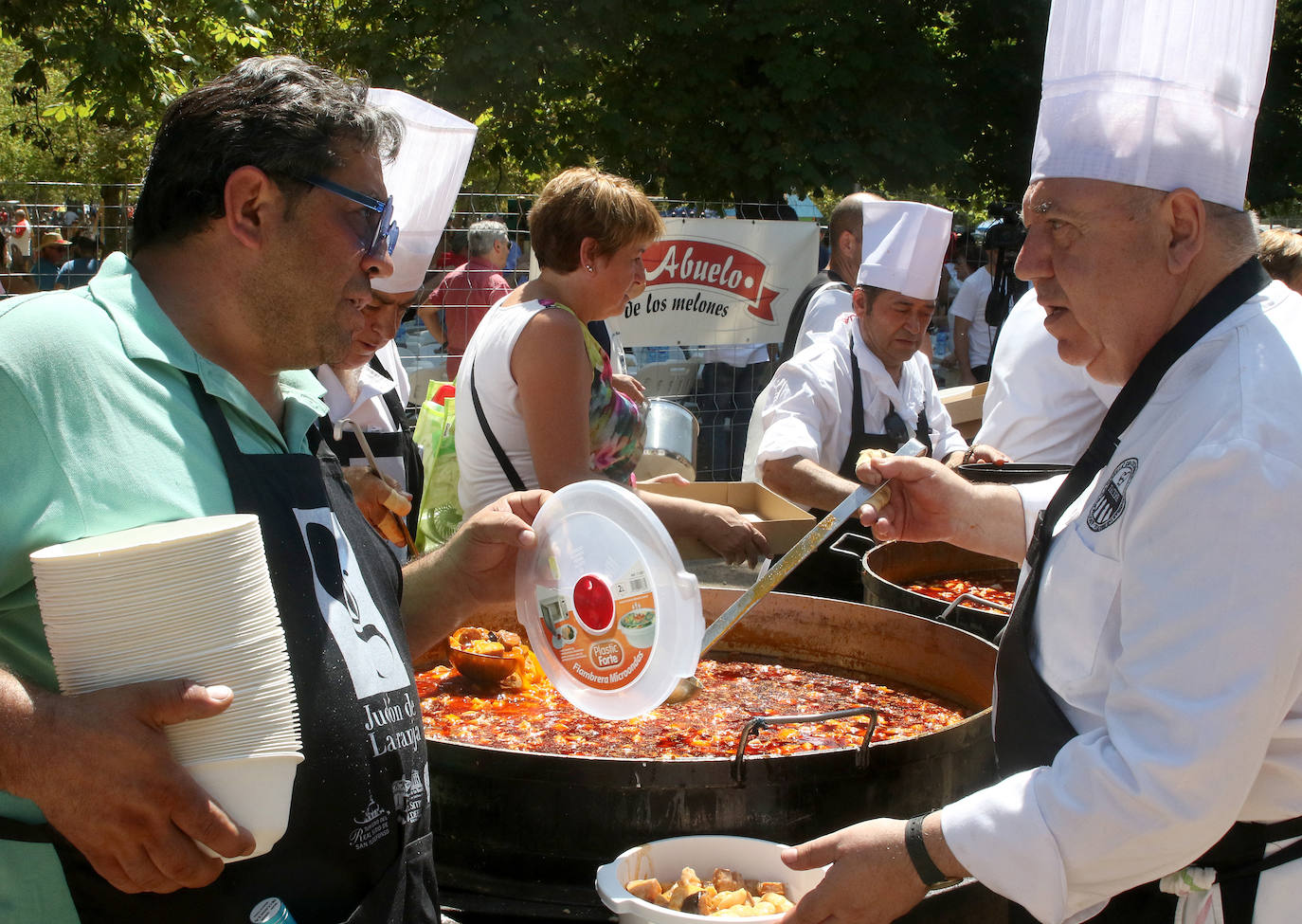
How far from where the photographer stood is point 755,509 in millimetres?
4566

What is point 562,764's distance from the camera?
2.38 metres

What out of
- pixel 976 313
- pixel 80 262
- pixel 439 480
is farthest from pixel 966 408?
pixel 80 262

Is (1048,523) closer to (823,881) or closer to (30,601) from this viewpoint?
(823,881)

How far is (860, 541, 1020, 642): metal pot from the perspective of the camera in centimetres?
367

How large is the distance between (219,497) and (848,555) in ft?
11.5

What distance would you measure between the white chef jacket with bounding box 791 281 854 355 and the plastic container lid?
12.4ft

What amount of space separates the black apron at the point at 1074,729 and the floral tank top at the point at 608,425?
1535 millimetres

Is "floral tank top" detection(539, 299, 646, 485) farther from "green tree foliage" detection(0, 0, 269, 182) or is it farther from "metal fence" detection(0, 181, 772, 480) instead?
"green tree foliage" detection(0, 0, 269, 182)

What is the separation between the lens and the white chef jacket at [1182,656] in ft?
5.24

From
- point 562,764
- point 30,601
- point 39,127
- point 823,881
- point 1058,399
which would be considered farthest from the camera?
point 39,127

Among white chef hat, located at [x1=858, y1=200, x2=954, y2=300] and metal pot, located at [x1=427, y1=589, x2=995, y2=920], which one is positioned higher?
white chef hat, located at [x1=858, y1=200, x2=954, y2=300]

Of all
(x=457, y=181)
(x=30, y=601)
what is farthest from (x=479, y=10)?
(x=30, y=601)

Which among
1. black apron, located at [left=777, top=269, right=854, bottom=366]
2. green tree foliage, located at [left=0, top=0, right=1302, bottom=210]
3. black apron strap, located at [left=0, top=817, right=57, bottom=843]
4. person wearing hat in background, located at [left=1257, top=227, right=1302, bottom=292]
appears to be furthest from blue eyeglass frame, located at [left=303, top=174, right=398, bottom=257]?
green tree foliage, located at [left=0, top=0, right=1302, bottom=210]

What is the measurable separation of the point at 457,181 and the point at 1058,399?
8.07 feet
